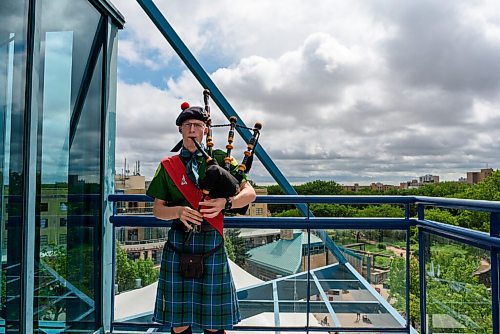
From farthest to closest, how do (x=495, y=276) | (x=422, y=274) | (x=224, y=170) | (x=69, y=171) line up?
1. (x=422, y=274)
2. (x=69, y=171)
3. (x=495, y=276)
4. (x=224, y=170)

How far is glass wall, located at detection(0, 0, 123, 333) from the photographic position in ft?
5.39

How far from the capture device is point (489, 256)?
5.82ft

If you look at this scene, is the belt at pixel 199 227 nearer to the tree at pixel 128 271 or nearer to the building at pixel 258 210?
the building at pixel 258 210

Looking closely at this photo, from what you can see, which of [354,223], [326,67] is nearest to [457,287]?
[354,223]

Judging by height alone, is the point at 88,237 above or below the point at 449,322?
above

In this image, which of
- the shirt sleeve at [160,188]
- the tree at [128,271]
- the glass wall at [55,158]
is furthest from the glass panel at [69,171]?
the shirt sleeve at [160,188]

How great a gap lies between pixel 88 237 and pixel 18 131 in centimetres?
93

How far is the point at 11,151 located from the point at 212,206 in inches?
31.3

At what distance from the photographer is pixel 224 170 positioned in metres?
1.62

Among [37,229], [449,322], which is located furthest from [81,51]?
[449,322]

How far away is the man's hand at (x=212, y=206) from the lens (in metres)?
1.69

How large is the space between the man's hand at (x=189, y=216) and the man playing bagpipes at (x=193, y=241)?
33mm

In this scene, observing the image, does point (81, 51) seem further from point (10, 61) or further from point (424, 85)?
point (424, 85)

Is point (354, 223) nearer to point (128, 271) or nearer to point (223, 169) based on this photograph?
point (223, 169)
